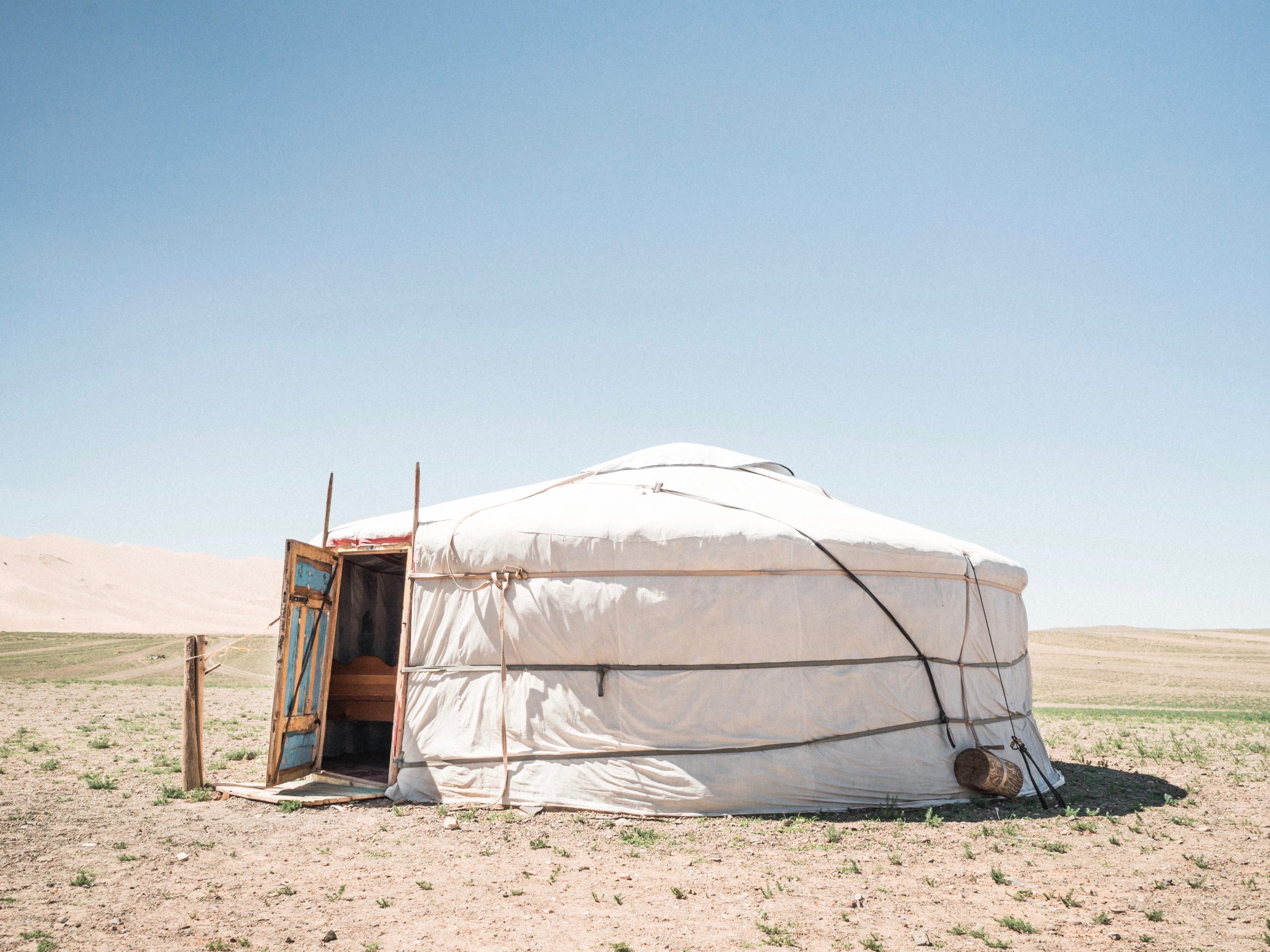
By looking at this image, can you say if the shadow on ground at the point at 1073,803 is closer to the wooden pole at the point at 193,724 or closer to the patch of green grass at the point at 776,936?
the patch of green grass at the point at 776,936

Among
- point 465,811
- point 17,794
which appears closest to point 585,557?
point 465,811

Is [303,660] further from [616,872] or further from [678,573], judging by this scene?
[616,872]

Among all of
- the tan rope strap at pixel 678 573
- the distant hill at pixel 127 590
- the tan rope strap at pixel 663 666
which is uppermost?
the tan rope strap at pixel 678 573

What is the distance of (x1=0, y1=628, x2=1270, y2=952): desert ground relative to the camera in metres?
3.60

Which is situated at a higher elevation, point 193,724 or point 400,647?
point 400,647

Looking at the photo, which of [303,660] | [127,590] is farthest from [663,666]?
[127,590]

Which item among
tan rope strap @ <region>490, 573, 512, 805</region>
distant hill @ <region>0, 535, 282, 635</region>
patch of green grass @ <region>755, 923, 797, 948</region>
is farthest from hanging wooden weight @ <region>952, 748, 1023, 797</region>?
distant hill @ <region>0, 535, 282, 635</region>

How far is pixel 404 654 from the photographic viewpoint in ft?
21.0

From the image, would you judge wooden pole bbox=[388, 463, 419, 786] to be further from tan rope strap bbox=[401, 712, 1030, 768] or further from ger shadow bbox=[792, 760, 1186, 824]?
ger shadow bbox=[792, 760, 1186, 824]

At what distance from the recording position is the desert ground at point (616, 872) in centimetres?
360

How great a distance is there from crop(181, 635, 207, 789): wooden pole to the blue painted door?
0.50m

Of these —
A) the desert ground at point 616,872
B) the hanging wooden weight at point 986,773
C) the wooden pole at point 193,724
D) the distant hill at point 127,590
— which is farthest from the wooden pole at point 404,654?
the distant hill at point 127,590

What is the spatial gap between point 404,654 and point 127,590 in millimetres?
50894

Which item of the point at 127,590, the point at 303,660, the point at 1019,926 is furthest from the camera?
the point at 127,590
